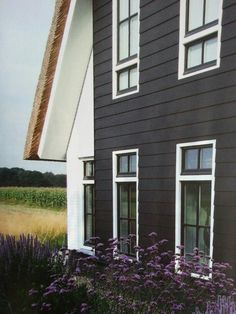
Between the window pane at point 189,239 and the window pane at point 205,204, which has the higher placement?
the window pane at point 205,204

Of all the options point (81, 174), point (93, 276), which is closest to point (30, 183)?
point (81, 174)

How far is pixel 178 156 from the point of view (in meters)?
0.77

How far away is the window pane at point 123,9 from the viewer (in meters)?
0.88

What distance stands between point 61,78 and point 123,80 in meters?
0.19

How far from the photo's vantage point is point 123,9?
88 cm

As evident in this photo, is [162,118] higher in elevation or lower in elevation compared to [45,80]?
lower

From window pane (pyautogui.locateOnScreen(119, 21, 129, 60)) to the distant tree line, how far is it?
1.24ft

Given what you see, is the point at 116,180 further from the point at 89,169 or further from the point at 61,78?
the point at 61,78

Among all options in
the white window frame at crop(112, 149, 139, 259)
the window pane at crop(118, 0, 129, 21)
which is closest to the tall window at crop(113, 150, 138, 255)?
the white window frame at crop(112, 149, 139, 259)

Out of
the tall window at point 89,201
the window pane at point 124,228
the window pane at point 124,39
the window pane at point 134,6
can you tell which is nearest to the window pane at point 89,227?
the tall window at point 89,201

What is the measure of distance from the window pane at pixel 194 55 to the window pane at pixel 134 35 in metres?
0.16

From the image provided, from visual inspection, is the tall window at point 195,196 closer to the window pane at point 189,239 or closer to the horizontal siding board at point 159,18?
the window pane at point 189,239

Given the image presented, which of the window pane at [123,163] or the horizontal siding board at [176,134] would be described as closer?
the horizontal siding board at [176,134]

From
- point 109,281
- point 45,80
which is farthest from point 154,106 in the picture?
point 109,281
